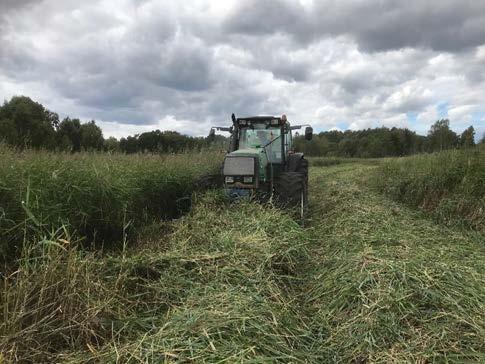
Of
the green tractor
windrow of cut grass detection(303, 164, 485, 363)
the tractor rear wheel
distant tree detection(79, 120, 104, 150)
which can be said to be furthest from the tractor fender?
distant tree detection(79, 120, 104, 150)

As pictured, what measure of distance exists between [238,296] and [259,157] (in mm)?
4212

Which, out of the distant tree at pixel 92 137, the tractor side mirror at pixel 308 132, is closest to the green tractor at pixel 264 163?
the tractor side mirror at pixel 308 132

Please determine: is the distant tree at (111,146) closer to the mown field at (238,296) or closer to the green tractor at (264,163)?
the green tractor at (264,163)

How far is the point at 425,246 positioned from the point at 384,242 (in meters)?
0.50

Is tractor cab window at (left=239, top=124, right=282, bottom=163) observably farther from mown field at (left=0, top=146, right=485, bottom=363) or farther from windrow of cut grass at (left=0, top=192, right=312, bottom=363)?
windrow of cut grass at (left=0, top=192, right=312, bottom=363)

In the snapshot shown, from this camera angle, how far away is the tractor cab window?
8539 mm

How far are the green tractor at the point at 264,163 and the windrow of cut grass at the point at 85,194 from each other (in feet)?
3.98

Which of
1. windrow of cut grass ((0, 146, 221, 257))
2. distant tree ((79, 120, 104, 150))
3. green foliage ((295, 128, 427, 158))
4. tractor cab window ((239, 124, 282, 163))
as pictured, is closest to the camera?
windrow of cut grass ((0, 146, 221, 257))

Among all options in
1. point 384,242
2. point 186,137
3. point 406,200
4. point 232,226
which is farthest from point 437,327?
point 186,137

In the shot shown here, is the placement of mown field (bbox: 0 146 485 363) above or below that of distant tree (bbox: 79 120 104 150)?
below

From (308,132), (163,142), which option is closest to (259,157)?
(308,132)

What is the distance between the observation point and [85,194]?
17.4ft

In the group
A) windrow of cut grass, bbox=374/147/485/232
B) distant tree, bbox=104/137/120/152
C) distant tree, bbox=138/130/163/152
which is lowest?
windrow of cut grass, bbox=374/147/485/232

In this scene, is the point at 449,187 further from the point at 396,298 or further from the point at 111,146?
the point at 111,146
